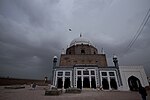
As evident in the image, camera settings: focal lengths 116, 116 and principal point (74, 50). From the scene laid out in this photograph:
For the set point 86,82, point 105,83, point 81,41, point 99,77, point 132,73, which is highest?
point 81,41

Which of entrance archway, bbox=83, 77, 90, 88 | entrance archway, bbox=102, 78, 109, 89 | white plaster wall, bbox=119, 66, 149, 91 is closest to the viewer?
white plaster wall, bbox=119, 66, 149, 91

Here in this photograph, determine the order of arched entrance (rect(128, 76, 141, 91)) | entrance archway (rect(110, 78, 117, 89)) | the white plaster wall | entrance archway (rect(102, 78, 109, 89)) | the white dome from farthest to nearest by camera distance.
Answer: the white dome, entrance archway (rect(102, 78, 109, 89)), entrance archway (rect(110, 78, 117, 89)), arched entrance (rect(128, 76, 141, 91)), the white plaster wall

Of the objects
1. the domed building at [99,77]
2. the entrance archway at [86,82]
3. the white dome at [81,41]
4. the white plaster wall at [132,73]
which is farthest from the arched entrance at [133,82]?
the white dome at [81,41]

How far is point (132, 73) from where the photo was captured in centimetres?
2980

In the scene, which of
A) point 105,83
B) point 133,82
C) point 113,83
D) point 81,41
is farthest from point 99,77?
point 81,41

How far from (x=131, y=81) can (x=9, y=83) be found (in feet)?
111

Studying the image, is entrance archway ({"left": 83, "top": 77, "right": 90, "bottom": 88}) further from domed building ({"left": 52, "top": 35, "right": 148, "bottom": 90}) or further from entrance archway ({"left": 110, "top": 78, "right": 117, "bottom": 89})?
entrance archway ({"left": 110, "top": 78, "right": 117, "bottom": 89})

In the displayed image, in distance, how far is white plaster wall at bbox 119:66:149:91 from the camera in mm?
28998

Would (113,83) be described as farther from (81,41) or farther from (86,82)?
(81,41)

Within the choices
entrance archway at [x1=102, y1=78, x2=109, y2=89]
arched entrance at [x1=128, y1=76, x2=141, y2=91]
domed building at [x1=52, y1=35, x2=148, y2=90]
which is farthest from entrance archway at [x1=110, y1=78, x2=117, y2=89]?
arched entrance at [x1=128, y1=76, x2=141, y2=91]

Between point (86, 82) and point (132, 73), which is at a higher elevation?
point (132, 73)

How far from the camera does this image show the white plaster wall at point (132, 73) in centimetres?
2900

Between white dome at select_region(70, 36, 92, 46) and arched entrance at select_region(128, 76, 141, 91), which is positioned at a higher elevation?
white dome at select_region(70, 36, 92, 46)

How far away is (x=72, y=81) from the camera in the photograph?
30.5 m
